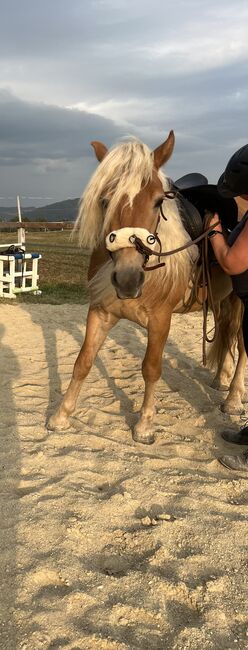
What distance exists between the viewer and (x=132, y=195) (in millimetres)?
2355

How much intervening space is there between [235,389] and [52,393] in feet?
4.91

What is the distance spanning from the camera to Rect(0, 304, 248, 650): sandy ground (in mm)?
1628

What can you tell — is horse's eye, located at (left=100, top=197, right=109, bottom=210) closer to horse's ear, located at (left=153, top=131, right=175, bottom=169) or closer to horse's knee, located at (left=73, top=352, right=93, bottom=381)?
horse's ear, located at (left=153, top=131, right=175, bottom=169)

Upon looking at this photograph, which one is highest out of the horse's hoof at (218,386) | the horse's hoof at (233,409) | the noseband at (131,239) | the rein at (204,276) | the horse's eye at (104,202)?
the horse's eye at (104,202)

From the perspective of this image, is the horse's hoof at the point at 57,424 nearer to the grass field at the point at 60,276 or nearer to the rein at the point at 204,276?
the rein at the point at 204,276

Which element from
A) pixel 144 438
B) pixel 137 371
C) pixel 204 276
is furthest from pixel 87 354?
pixel 137 371

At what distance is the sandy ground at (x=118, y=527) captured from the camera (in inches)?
64.1

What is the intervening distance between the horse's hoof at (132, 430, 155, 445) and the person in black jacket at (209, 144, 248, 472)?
48 centimetres

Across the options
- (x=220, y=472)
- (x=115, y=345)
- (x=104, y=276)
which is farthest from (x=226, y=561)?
(x=115, y=345)

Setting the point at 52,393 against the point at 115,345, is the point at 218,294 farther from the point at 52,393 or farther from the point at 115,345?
the point at 115,345

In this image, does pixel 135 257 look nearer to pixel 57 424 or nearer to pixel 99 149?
pixel 99 149

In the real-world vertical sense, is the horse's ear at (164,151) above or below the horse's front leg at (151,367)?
above

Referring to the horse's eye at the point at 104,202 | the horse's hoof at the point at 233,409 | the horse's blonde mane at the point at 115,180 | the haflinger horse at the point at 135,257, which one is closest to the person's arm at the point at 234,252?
the haflinger horse at the point at 135,257

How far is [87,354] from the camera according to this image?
316 cm
